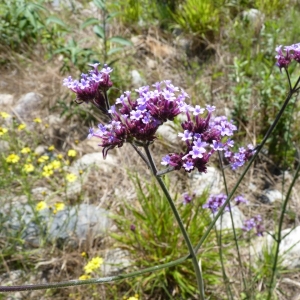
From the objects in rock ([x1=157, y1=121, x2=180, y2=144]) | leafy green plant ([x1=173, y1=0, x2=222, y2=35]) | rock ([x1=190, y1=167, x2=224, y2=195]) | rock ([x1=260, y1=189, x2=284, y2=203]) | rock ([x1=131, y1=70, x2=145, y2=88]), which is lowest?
rock ([x1=260, y1=189, x2=284, y2=203])

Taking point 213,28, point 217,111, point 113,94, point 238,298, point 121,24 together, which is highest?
point 121,24

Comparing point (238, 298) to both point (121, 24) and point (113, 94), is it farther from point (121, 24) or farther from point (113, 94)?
point (121, 24)

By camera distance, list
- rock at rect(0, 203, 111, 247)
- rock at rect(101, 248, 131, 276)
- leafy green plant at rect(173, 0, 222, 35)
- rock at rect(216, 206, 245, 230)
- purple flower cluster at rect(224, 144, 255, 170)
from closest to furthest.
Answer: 1. purple flower cluster at rect(224, 144, 255, 170)
2. rock at rect(101, 248, 131, 276)
3. rock at rect(0, 203, 111, 247)
4. rock at rect(216, 206, 245, 230)
5. leafy green plant at rect(173, 0, 222, 35)

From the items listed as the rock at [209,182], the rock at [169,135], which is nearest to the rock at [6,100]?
the rock at [169,135]

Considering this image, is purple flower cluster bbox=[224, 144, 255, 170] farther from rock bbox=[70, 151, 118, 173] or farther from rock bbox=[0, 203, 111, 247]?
rock bbox=[70, 151, 118, 173]

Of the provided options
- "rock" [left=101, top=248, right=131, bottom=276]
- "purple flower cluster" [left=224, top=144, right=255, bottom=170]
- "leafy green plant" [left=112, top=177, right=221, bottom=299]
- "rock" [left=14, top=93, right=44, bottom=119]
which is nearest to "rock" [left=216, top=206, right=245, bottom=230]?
"leafy green plant" [left=112, top=177, right=221, bottom=299]

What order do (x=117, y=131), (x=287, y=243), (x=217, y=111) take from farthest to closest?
(x=217, y=111) < (x=287, y=243) < (x=117, y=131)

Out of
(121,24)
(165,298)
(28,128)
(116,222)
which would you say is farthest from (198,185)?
(121,24)
